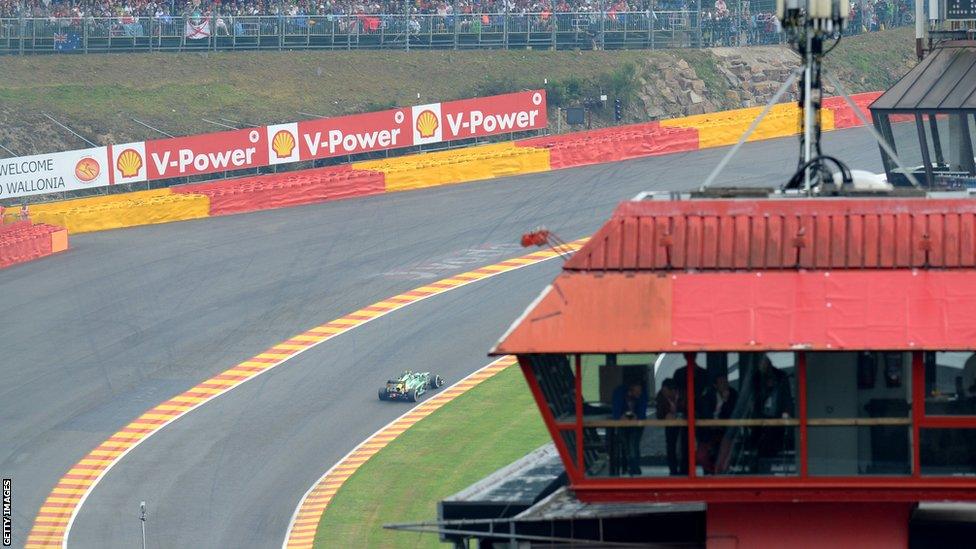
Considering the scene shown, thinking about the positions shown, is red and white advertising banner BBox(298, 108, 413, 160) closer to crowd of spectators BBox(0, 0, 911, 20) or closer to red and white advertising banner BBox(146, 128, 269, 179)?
red and white advertising banner BBox(146, 128, 269, 179)

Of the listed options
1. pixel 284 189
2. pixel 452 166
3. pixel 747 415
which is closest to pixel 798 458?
pixel 747 415

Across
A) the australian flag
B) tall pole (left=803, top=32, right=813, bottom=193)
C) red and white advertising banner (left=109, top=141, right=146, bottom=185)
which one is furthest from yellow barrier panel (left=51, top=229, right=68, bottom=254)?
tall pole (left=803, top=32, right=813, bottom=193)

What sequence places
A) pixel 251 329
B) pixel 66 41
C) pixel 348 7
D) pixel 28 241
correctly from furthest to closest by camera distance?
pixel 348 7, pixel 66 41, pixel 28 241, pixel 251 329

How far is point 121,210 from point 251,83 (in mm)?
20737

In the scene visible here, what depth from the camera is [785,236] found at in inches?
777

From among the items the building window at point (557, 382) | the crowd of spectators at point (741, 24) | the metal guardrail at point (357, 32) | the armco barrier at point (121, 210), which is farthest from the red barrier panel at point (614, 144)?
the building window at point (557, 382)

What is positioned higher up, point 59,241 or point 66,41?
point 66,41

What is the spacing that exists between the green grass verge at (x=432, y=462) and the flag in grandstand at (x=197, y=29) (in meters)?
35.9

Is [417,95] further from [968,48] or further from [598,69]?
[968,48]

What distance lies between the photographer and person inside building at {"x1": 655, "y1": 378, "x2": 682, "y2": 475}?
1956 centimetres

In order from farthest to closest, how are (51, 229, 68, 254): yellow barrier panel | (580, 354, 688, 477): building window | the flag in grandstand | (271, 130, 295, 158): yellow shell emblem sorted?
the flag in grandstand → (271, 130, 295, 158): yellow shell emblem → (51, 229, 68, 254): yellow barrier panel → (580, 354, 688, 477): building window

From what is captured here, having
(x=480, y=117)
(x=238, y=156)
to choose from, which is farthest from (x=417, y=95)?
(x=238, y=156)

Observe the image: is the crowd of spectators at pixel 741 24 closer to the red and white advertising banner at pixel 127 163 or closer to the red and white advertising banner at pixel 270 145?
the red and white advertising banner at pixel 270 145

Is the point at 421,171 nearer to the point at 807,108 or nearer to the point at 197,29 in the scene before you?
the point at 197,29
